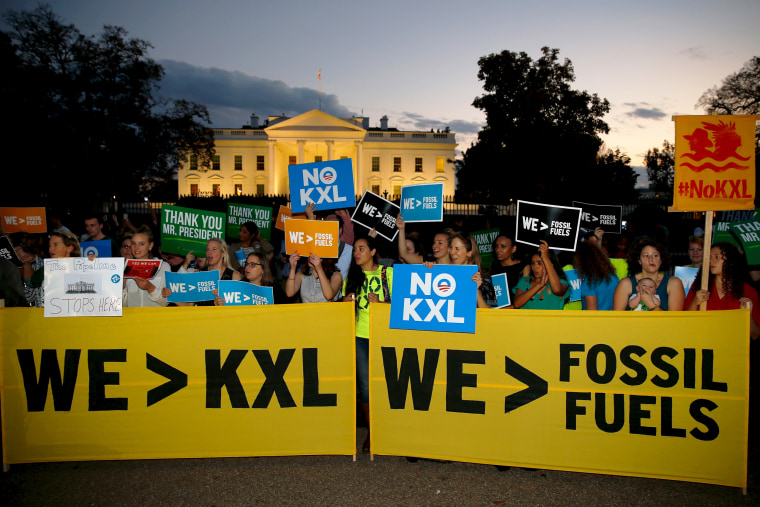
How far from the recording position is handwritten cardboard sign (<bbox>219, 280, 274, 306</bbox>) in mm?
4296

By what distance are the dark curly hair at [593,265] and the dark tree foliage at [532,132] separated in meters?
21.6

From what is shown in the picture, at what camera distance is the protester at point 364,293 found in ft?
14.1

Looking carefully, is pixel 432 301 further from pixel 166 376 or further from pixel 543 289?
pixel 166 376

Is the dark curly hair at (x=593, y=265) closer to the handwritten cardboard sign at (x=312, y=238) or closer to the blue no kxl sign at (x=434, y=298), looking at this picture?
the blue no kxl sign at (x=434, y=298)

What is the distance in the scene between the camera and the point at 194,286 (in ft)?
14.8

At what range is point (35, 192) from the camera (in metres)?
24.8

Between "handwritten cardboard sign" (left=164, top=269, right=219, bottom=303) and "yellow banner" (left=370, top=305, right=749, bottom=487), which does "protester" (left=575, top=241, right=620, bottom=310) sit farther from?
"handwritten cardboard sign" (left=164, top=269, right=219, bottom=303)

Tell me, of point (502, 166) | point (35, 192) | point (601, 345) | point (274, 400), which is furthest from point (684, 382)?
point (35, 192)

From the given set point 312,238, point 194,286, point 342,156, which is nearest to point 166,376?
point 194,286

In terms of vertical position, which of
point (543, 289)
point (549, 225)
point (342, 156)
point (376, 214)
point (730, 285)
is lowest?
point (543, 289)

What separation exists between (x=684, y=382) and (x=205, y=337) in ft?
11.9

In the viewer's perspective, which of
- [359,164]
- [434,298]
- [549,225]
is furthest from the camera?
[359,164]

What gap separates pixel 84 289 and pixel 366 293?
2.27 meters

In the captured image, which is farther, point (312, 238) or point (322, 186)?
point (322, 186)
